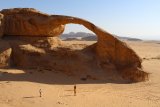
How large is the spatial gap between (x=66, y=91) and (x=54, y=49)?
4.46 meters

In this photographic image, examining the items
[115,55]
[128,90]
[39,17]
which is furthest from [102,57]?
[39,17]

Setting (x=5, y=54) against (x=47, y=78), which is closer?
(x=47, y=78)

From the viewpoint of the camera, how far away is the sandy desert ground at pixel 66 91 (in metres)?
12.0

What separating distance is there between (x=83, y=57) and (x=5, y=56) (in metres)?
4.17

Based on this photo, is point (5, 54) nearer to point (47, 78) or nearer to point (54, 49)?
point (54, 49)

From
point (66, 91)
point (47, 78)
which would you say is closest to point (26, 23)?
point (47, 78)

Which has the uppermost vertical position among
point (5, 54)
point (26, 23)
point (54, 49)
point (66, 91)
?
point (26, 23)

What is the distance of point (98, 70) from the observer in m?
16.9

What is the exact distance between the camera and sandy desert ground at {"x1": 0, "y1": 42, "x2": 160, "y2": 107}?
12.0m

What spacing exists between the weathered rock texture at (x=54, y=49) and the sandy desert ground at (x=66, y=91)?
0.86 metres

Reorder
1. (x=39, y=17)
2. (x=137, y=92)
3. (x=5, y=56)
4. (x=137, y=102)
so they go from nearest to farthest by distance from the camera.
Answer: (x=137, y=102) → (x=137, y=92) → (x=5, y=56) → (x=39, y=17)

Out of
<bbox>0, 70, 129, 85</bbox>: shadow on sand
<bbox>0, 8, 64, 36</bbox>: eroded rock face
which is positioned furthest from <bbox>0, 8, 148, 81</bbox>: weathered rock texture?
<bbox>0, 70, 129, 85</bbox>: shadow on sand

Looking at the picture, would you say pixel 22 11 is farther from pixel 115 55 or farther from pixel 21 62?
pixel 115 55

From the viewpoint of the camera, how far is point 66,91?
1376cm
